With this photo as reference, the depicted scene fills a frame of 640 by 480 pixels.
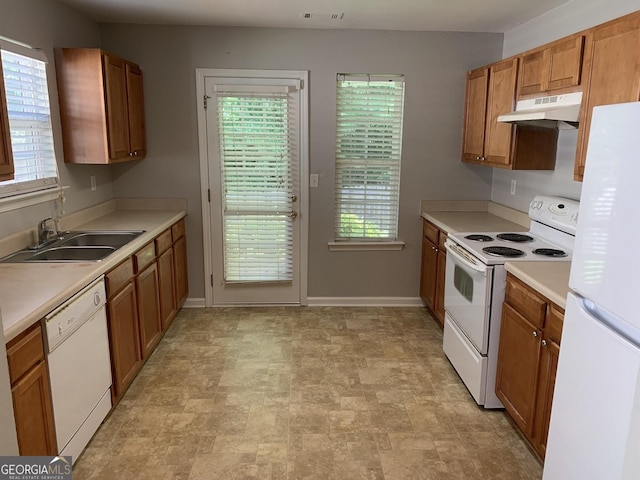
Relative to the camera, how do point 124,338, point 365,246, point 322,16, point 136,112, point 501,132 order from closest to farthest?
point 124,338, point 501,132, point 322,16, point 136,112, point 365,246

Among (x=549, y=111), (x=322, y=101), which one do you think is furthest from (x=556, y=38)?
(x=322, y=101)

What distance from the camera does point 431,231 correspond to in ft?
13.3

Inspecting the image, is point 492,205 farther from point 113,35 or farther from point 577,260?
point 113,35

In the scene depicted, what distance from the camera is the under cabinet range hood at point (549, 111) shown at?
2467 mm

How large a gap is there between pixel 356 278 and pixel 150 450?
8.07 feet

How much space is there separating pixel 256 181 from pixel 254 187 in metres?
0.06

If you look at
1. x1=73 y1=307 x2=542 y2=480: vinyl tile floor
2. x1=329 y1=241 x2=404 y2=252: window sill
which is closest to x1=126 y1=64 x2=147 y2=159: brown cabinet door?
x1=73 y1=307 x2=542 y2=480: vinyl tile floor

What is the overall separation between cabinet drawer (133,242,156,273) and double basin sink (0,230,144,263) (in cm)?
10

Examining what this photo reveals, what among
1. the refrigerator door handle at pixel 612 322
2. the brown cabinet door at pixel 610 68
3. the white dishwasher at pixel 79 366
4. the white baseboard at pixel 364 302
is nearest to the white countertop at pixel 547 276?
the refrigerator door handle at pixel 612 322

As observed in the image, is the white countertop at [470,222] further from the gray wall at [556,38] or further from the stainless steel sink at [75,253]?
the stainless steel sink at [75,253]

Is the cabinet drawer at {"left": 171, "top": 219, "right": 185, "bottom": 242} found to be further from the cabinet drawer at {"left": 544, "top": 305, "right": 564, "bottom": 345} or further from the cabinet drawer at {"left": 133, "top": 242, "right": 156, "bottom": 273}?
the cabinet drawer at {"left": 544, "top": 305, "right": 564, "bottom": 345}

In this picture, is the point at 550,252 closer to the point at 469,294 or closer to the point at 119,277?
the point at 469,294

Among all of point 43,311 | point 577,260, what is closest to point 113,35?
point 43,311

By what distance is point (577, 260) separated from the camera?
1666mm
